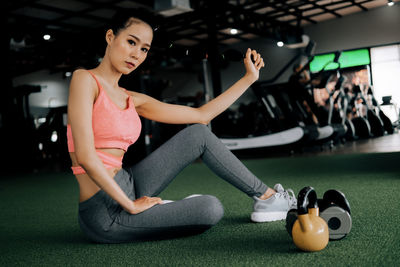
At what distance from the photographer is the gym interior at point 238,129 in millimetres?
1446

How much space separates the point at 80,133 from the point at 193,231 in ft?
1.90

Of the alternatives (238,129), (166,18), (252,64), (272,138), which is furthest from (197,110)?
(238,129)

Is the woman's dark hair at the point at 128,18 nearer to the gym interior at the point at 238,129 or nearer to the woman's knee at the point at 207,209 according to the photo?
the gym interior at the point at 238,129

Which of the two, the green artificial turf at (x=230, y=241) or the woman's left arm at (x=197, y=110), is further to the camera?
the woman's left arm at (x=197, y=110)

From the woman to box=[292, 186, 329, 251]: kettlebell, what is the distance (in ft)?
1.15

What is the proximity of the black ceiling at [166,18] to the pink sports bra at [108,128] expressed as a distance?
607 cm

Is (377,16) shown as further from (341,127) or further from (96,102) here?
(96,102)

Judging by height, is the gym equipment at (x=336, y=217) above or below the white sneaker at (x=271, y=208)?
above

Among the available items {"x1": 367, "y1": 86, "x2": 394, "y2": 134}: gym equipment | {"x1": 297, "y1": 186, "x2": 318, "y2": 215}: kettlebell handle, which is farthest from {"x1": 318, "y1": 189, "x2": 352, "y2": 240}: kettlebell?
{"x1": 367, "y1": 86, "x2": 394, "y2": 134}: gym equipment

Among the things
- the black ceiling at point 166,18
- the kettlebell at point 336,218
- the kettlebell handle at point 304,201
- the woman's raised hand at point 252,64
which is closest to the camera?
the kettlebell handle at point 304,201

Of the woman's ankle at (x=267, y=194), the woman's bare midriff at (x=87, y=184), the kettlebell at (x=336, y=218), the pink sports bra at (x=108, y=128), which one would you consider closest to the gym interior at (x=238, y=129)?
the kettlebell at (x=336, y=218)

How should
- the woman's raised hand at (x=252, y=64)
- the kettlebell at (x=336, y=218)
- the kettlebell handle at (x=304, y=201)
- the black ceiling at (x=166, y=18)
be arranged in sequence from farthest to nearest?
the black ceiling at (x=166, y=18) → the woman's raised hand at (x=252, y=64) → the kettlebell at (x=336, y=218) → the kettlebell handle at (x=304, y=201)

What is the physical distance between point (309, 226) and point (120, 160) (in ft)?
2.30

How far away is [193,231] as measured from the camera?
153 centimetres
